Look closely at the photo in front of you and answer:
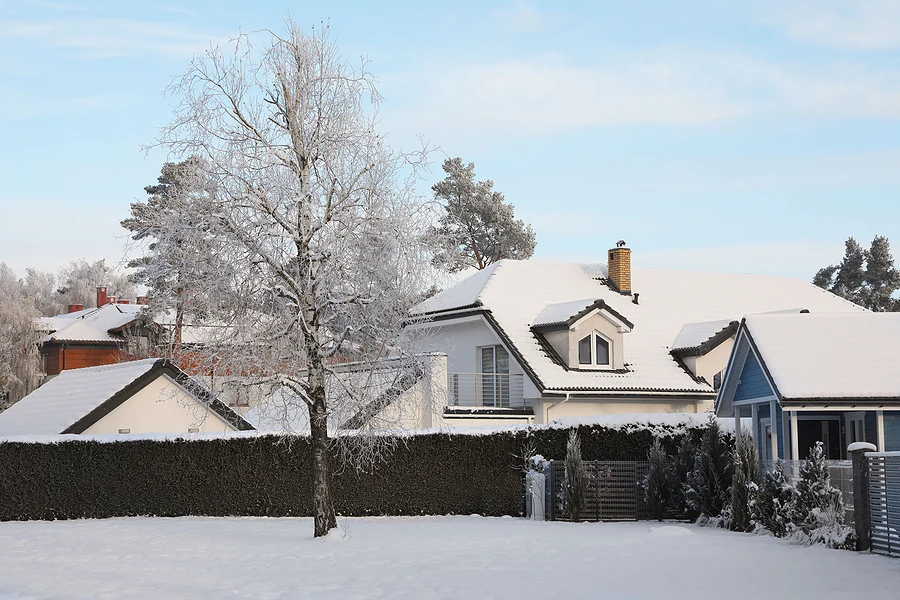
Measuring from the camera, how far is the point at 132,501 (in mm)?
23938

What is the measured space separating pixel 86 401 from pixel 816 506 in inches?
726

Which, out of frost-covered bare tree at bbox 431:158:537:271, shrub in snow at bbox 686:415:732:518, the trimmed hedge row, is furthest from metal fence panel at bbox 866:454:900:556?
frost-covered bare tree at bbox 431:158:537:271

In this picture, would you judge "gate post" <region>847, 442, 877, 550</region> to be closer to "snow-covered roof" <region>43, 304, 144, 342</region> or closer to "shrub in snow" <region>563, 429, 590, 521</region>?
"shrub in snow" <region>563, 429, 590, 521</region>

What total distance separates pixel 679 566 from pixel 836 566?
7.25ft

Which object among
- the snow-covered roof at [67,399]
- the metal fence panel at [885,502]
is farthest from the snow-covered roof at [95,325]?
the metal fence panel at [885,502]

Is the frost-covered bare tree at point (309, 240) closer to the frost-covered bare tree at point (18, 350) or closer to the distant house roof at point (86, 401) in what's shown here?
the distant house roof at point (86, 401)

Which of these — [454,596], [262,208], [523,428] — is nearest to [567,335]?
[523,428]

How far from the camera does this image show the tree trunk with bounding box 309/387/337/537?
18469mm

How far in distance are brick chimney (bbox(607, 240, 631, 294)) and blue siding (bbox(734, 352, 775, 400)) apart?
13.7 metres

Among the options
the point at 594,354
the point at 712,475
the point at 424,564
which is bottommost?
the point at 424,564

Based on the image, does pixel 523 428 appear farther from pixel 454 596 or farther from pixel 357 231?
pixel 454 596

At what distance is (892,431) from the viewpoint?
2378cm

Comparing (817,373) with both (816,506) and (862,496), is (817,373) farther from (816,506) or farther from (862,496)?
(862,496)

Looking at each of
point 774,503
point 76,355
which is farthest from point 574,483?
point 76,355
